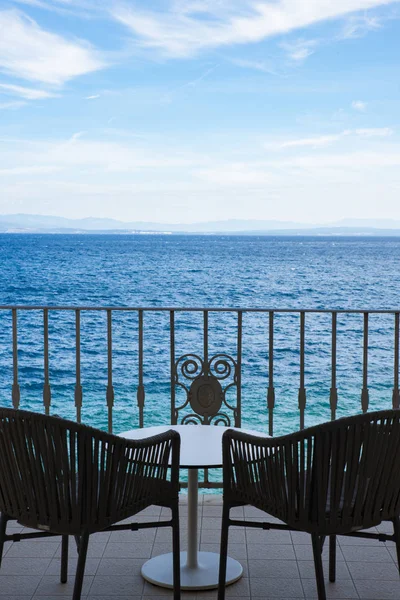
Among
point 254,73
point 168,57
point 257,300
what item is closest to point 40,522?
point 257,300

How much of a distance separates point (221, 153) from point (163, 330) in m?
28.3

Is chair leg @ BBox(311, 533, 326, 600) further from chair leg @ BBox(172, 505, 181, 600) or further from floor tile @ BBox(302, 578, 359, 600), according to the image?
chair leg @ BBox(172, 505, 181, 600)

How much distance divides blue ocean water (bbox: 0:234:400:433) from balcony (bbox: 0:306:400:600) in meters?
0.11

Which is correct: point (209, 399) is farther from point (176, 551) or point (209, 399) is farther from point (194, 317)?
point (194, 317)

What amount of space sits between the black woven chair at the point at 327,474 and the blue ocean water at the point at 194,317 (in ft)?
43.1

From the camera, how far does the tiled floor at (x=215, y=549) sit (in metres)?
3.06

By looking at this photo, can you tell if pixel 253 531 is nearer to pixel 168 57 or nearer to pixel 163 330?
pixel 163 330

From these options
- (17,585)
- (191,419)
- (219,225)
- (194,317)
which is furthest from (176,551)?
(219,225)

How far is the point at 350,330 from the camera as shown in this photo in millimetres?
29969

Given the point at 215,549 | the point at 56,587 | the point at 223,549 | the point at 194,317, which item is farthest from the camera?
the point at 194,317

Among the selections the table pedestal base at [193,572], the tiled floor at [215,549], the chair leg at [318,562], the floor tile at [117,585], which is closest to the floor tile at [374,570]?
the tiled floor at [215,549]

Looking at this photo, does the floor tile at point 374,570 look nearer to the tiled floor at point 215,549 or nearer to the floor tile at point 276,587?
the tiled floor at point 215,549

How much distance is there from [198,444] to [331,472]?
0.70m

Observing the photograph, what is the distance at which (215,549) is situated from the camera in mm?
3504
